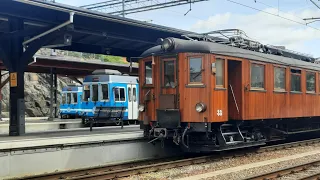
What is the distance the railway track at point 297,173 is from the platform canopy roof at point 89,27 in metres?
7.11

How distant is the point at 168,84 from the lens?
1163cm

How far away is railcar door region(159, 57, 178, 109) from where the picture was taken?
1145cm

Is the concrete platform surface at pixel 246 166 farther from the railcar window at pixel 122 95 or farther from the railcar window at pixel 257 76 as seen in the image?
the railcar window at pixel 122 95

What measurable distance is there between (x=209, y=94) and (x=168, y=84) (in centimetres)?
128

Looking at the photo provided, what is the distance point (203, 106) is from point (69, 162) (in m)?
→ 3.81

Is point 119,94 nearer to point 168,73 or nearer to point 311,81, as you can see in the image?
point 311,81

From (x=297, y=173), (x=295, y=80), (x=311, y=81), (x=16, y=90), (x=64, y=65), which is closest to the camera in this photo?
(x=297, y=173)

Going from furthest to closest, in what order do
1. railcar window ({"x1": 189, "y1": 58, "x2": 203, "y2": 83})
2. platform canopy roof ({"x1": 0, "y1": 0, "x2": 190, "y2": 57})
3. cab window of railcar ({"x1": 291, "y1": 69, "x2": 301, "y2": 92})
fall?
cab window of railcar ({"x1": 291, "y1": 69, "x2": 301, "y2": 92}) < platform canopy roof ({"x1": 0, "y1": 0, "x2": 190, "y2": 57}) < railcar window ({"x1": 189, "y1": 58, "x2": 203, "y2": 83})

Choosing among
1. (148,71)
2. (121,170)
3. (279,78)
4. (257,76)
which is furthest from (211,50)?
(121,170)

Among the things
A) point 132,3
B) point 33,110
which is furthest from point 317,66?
point 33,110

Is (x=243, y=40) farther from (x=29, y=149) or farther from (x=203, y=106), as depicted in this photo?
(x=29, y=149)

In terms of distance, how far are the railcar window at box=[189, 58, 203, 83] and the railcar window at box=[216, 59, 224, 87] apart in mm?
531

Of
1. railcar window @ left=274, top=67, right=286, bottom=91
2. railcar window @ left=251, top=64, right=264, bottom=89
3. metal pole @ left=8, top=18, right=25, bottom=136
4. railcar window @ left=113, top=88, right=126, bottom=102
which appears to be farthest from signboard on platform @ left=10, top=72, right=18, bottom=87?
railcar window @ left=113, top=88, right=126, bottom=102

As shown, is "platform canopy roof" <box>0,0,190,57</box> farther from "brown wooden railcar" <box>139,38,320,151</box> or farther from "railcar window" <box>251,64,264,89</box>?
"railcar window" <box>251,64,264,89</box>
